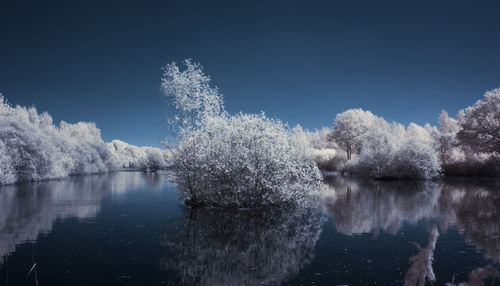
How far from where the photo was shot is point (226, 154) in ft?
62.9

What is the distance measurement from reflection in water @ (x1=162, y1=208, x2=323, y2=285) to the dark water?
3cm

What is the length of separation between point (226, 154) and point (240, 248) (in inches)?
347

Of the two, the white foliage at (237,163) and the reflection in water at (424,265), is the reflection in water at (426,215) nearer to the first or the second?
the white foliage at (237,163)

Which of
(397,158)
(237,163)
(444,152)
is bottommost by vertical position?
(237,163)

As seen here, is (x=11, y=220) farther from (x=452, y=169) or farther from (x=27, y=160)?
(x=452, y=169)

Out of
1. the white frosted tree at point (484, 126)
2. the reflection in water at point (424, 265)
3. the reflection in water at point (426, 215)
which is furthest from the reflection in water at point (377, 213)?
the white frosted tree at point (484, 126)

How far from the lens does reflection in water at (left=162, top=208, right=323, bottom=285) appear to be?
27.0ft

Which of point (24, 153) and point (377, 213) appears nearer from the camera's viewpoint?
point (377, 213)

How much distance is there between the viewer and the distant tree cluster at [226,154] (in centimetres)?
1891

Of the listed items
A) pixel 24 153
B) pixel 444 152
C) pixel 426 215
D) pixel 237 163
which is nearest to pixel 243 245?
pixel 237 163

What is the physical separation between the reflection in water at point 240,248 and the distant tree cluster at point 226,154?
248 centimetres

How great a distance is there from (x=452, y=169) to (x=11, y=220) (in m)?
57.1

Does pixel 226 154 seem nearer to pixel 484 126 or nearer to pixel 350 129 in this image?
pixel 484 126

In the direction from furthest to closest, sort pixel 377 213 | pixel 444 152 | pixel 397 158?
pixel 444 152 < pixel 397 158 < pixel 377 213
